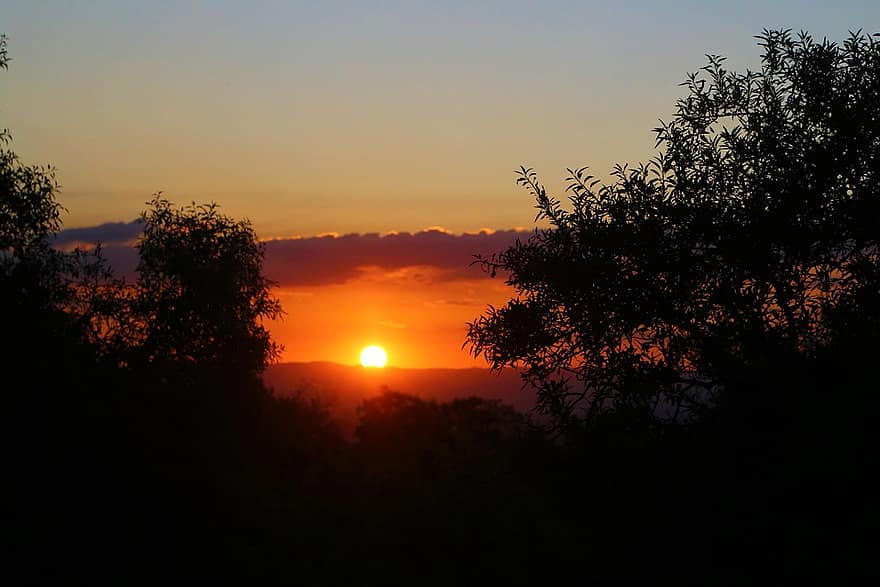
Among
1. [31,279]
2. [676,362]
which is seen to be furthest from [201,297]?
[676,362]

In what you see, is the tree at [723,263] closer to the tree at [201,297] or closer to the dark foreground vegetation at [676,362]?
the dark foreground vegetation at [676,362]

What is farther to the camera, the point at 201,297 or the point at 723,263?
the point at 201,297

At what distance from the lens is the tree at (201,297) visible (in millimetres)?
40844

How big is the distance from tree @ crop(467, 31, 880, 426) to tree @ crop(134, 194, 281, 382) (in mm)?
21359

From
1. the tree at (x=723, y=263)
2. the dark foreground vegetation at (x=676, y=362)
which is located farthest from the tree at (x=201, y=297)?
the tree at (x=723, y=263)

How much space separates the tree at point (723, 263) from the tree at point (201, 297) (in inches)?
841

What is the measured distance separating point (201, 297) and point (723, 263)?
25873 mm

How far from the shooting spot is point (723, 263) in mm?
22266

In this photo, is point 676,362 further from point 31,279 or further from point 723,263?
point 31,279

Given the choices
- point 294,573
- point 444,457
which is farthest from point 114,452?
point 444,457

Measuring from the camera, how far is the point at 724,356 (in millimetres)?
21828

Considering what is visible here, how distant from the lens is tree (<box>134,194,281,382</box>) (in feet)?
134

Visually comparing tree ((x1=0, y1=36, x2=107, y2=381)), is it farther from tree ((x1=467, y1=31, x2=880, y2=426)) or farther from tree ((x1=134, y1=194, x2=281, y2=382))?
tree ((x1=467, y1=31, x2=880, y2=426))

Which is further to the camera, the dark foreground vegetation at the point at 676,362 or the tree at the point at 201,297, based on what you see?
the tree at the point at 201,297
